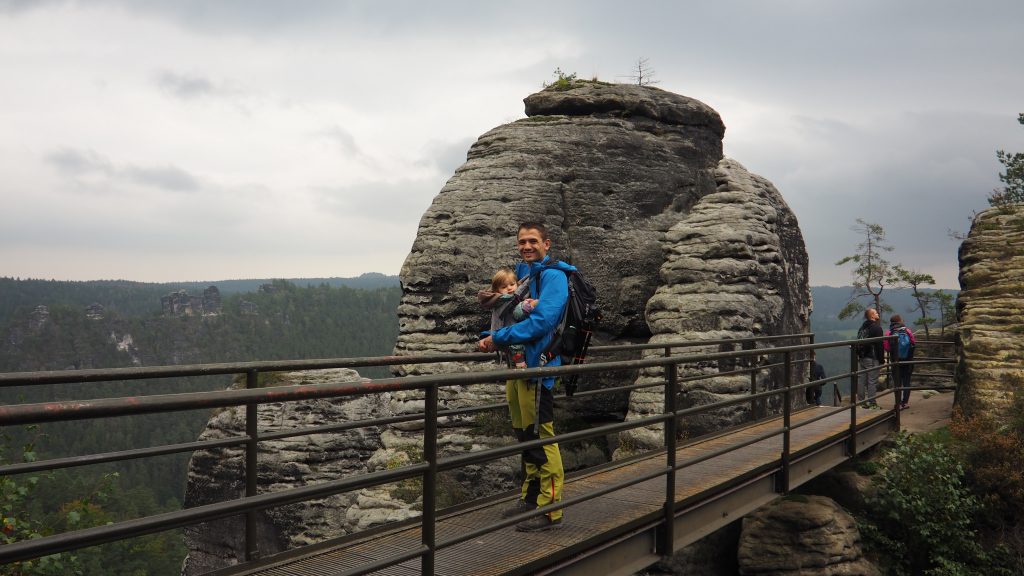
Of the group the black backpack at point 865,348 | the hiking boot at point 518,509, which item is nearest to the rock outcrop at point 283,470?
the black backpack at point 865,348

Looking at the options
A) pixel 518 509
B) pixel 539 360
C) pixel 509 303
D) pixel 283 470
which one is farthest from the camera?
pixel 283 470


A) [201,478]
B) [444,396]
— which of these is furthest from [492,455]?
[201,478]

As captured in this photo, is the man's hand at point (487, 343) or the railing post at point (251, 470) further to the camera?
the man's hand at point (487, 343)

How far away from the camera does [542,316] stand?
5.21 m

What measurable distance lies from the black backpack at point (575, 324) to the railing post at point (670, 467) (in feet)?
2.65

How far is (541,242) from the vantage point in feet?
18.3

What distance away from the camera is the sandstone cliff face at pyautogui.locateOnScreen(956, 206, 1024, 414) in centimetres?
1248

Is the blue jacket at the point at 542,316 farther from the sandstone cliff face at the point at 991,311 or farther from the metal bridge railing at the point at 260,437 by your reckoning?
the sandstone cliff face at the point at 991,311

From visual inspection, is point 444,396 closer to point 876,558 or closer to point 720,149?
point 876,558

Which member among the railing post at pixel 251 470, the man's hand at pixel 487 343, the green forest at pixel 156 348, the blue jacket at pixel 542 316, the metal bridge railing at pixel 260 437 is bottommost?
the green forest at pixel 156 348

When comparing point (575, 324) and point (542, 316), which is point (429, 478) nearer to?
point (542, 316)

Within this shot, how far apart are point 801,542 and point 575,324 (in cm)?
609

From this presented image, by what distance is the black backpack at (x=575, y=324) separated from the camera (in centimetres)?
543

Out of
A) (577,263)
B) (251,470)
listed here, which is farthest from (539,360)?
(577,263)
